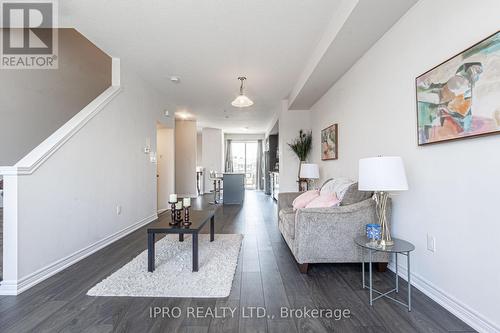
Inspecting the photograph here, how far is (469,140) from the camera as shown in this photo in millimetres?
1556

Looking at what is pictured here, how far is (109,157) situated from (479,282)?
13.0 ft

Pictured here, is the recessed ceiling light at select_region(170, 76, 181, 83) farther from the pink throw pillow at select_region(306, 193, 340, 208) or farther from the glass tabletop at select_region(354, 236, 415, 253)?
the glass tabletop at select_region(354, 236, 415, 253)

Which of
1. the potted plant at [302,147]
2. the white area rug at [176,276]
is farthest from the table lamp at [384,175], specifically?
the potted plant at [302,147]

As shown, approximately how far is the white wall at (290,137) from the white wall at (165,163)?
274cm

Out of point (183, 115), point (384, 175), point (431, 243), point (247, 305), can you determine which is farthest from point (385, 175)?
point (183, 115)

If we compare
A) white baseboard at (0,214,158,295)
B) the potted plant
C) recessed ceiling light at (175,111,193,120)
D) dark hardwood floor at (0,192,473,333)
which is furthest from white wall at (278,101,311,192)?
white baseboard at (0,214,158,295)

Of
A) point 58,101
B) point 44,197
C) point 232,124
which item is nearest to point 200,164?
point 232,124

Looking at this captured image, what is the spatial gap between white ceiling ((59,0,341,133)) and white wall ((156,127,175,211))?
1.51m

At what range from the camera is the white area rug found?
1980 millimetres

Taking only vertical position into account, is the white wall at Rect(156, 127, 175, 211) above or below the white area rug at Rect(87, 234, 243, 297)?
above

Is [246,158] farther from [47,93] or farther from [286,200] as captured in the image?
[47,93]

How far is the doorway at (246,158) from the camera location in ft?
38.4

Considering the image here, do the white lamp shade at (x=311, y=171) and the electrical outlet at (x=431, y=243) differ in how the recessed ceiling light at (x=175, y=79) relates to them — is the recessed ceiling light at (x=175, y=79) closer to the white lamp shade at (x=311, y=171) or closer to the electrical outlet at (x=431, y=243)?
the white lamp shade at (x=311, y=171)

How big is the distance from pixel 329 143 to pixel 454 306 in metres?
2.91
